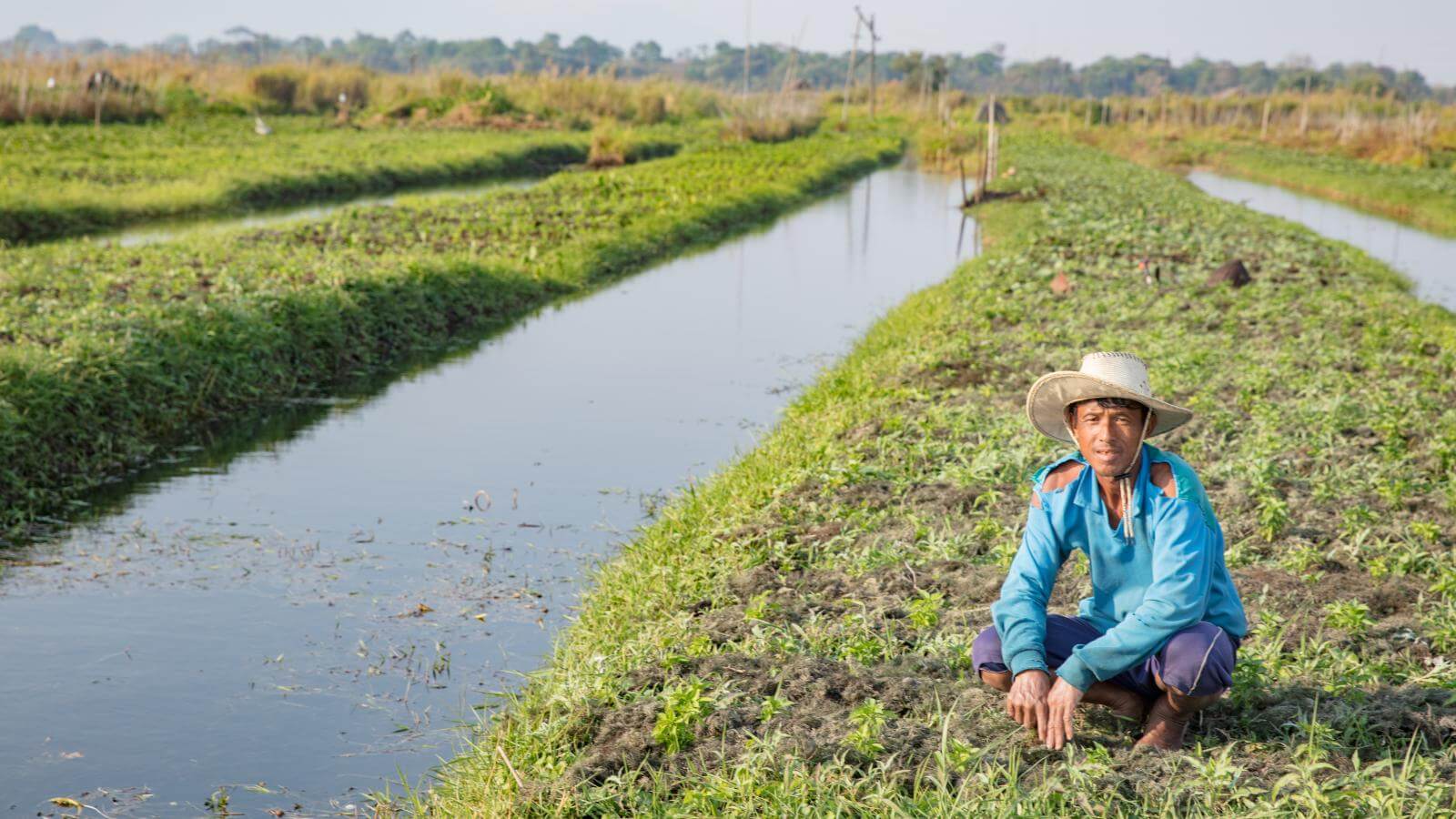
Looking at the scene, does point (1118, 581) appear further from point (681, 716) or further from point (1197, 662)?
point (681, 716)

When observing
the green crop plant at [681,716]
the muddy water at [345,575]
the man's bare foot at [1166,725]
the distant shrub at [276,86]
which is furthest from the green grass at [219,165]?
the man's bare foot at [1166,725]

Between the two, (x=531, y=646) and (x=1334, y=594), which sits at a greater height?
(x=1334, y=594)

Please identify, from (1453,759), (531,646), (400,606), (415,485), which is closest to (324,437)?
(415,485)

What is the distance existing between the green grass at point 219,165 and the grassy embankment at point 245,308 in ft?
10.8

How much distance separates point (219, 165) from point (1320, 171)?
27018 millimetres

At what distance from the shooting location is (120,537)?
6641mm

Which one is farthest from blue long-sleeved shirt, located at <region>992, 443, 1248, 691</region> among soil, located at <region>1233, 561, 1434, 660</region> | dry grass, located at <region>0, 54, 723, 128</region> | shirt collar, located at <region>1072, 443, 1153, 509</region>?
dry grass, located at <region>0, 54, 723, 128</region>

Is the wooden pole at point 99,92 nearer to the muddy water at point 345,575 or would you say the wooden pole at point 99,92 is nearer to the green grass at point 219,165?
the green grass at point 219,165

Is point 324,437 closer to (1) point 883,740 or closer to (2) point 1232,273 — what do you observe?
(1) point 883,740

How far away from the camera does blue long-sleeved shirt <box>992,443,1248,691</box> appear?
3447mm

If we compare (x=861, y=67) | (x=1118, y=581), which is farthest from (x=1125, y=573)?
(x=861, y=67)

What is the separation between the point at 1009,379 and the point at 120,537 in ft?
17.6

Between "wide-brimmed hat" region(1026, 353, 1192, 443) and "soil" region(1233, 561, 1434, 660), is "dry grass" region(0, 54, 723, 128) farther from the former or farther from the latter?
"wide-brimmed hat" region(1026, 353, 1192, 443)

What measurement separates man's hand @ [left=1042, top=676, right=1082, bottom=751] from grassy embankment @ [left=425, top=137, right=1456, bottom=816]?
0.05 meters
